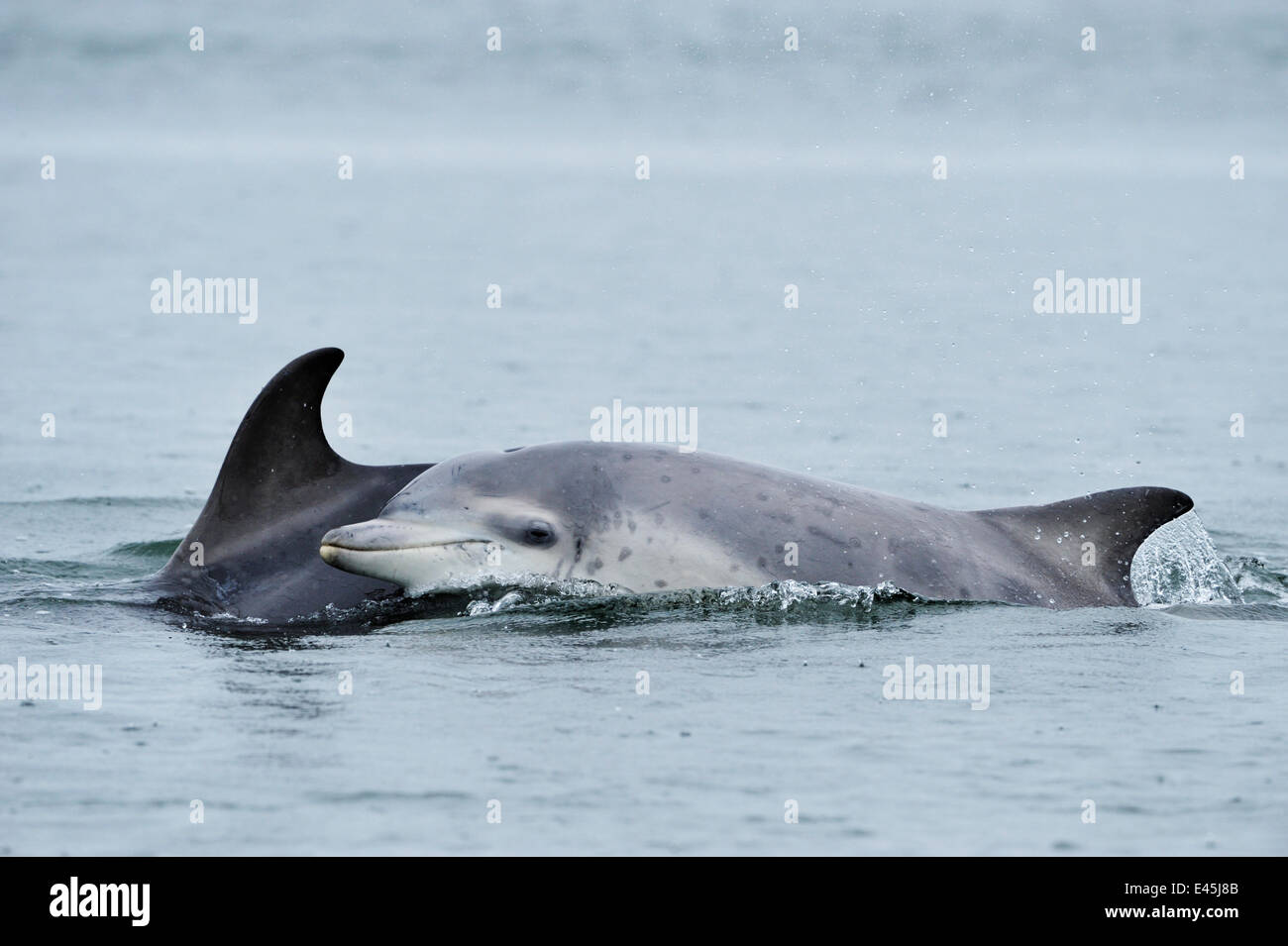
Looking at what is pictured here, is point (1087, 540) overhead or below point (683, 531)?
below

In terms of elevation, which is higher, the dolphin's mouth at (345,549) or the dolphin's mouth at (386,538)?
the dolphin's mouth at (386,538)

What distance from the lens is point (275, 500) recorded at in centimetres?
1369

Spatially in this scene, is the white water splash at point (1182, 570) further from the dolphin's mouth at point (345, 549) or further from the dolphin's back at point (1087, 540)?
the dolphin's mouth at point (345, 549)

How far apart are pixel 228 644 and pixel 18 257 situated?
120ft

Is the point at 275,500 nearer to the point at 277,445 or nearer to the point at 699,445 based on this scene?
the point at 277,445

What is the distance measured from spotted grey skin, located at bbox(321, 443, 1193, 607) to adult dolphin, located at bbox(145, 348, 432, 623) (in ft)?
2.12

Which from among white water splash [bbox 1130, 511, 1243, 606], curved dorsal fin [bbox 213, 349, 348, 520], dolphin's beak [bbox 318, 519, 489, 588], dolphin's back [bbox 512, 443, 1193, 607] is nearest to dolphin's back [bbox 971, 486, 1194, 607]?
dolphin's back [bbox 512, 443, 1193, 607]

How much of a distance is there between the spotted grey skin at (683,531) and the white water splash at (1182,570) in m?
1.42

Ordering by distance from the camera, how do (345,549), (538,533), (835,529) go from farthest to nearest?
(835,529)
(538,533)
(345,549)

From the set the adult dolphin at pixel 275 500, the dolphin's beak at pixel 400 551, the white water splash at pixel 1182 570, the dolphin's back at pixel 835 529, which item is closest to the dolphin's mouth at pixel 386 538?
the dolphin's beak at pixel 400 551

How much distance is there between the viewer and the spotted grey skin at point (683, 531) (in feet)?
41.5

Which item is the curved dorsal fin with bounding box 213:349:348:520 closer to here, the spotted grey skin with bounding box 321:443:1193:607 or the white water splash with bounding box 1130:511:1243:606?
the spotted grey skin with bounding box 321:443:1193:607

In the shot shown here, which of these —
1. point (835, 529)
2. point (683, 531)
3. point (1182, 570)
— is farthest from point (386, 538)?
point (1182, 570)

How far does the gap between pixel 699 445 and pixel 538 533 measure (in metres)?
11.0
